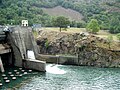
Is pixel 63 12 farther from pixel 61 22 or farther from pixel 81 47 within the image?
pixel 81 47

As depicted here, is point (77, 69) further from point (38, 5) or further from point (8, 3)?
point (38, 5)

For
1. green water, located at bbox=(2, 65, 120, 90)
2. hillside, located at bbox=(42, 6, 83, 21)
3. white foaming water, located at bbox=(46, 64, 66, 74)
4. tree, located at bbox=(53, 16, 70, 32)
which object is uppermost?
hillside, located at bbox=(42, 6, 83, 21)

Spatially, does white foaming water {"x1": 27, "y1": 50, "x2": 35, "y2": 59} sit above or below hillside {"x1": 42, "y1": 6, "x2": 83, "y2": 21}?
below

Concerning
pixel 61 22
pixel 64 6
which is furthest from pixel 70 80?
pixel 64 6

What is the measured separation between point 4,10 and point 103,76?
233 feet

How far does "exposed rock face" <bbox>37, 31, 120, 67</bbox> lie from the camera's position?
89.2m

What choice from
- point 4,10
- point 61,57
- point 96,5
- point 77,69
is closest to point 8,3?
point 4,10

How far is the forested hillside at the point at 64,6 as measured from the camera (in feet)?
419

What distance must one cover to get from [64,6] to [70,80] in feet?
354

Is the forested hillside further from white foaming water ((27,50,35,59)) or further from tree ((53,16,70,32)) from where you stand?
white foaming water ((27,50,35,59))

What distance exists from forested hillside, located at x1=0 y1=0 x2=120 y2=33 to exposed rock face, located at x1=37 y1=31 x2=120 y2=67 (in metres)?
25.9

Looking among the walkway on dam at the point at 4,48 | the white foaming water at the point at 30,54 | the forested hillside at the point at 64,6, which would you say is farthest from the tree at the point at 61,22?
the walkway on dam at the point at 4,48

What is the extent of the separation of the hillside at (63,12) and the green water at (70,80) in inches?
3148

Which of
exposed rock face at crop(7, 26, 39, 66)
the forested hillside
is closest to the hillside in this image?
the forested hillside
